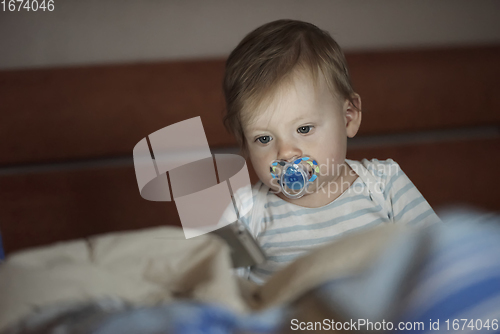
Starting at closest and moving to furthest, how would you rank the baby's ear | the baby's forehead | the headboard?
the baby's forehead < the baby's ear < the headboard

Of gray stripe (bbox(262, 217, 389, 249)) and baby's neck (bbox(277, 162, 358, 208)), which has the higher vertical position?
baby's neck (bbox(277, 162, 358, 208))

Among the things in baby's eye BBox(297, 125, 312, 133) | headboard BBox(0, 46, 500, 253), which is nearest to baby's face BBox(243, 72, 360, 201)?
baby's eye BBox(297, 125, 312, 133)

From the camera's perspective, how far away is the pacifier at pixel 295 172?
739mm

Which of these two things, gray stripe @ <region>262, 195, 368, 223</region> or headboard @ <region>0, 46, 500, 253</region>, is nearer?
gray stripe @ <region>262, 195, 368, 223</region>

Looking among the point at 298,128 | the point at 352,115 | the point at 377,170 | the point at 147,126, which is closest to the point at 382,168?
the point at 377,170

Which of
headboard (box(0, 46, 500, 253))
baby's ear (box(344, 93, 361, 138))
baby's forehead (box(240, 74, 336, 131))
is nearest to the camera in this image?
baby's forehead (box(240, 74, 336, 131))

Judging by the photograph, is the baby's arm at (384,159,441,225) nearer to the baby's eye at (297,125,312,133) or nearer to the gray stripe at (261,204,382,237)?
the gray stripe at (261,204,382,237)

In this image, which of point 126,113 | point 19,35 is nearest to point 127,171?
point 126,113

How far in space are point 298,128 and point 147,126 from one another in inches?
21.4

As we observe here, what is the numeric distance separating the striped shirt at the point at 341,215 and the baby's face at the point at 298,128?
0.07 meters

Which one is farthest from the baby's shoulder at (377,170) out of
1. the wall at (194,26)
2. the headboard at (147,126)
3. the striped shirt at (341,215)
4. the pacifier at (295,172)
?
the wall at (194,26)

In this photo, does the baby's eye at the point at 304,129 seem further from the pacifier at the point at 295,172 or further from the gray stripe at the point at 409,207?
the gray stripe at the point at 409,207

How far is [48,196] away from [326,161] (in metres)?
0.77

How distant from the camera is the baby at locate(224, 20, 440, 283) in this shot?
0.73 meters
